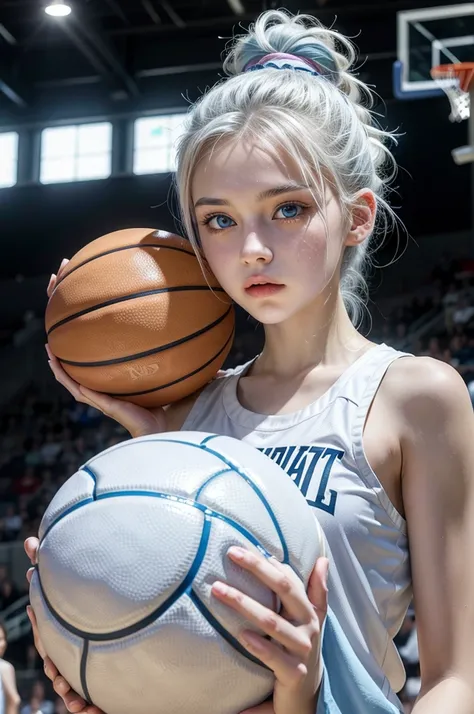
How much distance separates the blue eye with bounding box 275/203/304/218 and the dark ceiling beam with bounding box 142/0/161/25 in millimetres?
11156

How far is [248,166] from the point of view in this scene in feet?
5.22

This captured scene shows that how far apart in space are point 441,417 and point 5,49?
12719 mm

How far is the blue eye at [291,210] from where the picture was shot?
158cm

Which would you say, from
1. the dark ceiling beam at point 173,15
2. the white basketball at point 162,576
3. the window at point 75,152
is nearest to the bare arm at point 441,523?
the white basketball at point 162,576

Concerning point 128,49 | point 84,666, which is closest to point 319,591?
point 84,666

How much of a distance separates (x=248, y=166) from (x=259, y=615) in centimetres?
75

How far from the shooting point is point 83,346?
1.77 m

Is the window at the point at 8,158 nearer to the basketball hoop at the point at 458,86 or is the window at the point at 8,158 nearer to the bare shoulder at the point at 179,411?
the basketball hoop at the point at 458,86

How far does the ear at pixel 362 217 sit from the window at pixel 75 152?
12872 millimetres

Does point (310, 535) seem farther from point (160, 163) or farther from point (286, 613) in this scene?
point (160, 163)

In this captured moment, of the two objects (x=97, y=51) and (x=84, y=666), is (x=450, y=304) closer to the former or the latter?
(x=97, y=51)

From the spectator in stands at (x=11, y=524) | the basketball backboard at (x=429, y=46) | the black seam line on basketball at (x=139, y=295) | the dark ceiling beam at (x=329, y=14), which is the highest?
A: the dark ceiling beam at (x=329, y=14)

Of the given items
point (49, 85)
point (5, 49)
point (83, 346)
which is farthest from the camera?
point (49, 85)

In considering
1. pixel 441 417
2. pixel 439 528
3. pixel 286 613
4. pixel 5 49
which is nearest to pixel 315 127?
pixel 441 417
